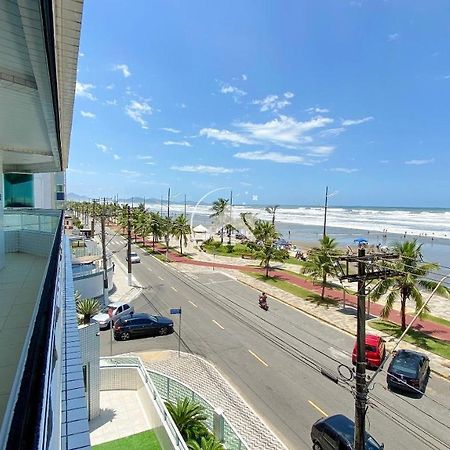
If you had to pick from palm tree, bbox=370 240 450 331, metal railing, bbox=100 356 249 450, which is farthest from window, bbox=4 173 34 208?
palm tree, bbox=370 240 450 331

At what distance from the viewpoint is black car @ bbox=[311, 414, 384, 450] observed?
34.6ft

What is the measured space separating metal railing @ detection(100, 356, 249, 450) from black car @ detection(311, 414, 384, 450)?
2408mm

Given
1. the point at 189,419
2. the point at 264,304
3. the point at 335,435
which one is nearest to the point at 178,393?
the point at 189,419

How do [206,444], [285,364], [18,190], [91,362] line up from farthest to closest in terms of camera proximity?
[18,190] → [285,364] → [91,362] → [206,444]

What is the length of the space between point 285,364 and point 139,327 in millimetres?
8411

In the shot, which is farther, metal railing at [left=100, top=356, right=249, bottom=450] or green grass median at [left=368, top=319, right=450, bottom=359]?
green grass median at [left=368, top=319, right=450, bottom=359]

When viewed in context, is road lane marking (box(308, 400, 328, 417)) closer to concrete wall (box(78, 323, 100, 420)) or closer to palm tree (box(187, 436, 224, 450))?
palm tree (box(187, 436, 224, 450))

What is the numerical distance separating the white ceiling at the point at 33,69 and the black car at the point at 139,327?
11.7 meters

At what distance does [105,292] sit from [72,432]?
947 inches

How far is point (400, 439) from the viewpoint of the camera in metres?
11.8

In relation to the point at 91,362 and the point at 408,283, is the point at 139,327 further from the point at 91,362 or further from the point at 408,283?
the point at 408,283

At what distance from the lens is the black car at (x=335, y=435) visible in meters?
10.5

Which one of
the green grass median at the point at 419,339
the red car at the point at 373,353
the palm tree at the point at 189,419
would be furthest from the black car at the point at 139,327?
the green grass median at the point at 419,339

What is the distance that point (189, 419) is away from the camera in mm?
10938
